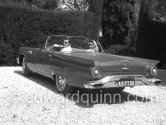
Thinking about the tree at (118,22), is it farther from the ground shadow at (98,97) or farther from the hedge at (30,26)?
the ground shadow at (98,97)

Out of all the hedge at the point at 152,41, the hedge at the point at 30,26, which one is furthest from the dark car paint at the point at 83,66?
the hedge at the point at 152,41

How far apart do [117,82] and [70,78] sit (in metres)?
1.05

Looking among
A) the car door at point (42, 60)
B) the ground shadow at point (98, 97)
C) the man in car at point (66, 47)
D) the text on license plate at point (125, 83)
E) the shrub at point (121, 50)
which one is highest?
the man in car at point (66, 47)

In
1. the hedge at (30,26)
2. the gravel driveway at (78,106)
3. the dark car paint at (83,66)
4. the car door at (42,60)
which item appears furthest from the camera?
the hedge at (30,26)

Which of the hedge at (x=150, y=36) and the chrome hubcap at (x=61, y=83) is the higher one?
the hedge at (x=150, y=36)

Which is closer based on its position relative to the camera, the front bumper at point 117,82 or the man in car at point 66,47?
the front bumper at point 117,82

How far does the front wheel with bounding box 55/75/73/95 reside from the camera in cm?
702

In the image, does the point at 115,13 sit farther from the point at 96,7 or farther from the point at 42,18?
the point at 42,18

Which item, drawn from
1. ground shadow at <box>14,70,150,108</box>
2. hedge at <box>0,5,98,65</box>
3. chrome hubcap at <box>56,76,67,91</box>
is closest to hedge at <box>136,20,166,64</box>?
hedge at <box>0,5,98,65</box>

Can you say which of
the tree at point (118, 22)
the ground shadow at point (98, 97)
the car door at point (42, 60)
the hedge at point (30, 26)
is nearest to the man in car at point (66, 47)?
the car door at point (42, 60)

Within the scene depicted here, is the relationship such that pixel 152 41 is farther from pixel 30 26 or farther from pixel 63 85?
pixel 63 85

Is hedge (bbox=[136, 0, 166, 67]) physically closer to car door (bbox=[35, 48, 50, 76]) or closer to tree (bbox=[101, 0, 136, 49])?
tree (bbox=[101, 0, 136, 49])

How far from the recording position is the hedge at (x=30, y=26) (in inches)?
490

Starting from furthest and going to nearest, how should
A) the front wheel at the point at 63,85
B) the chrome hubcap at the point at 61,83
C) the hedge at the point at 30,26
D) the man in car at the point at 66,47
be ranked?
1. the hedge at the point at 30,26
2. the man in car at the point at 66,47
3. the chrome hubcap at the point at 61,83
4. the front wheel at the point at 63,85
